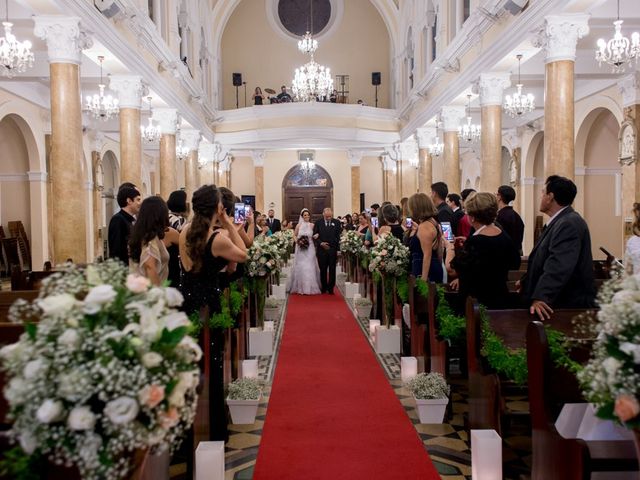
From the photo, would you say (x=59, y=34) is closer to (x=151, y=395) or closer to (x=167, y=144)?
(x=167, y=144)

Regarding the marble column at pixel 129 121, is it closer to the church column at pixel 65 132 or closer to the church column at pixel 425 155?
the church column at pixel 65 132

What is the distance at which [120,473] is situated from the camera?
6.56 feet

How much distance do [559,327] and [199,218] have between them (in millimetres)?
2559

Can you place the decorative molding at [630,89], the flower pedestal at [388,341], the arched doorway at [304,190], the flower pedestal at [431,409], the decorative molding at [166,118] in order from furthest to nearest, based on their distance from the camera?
the arched doorway at [304,190] → the decorative molding at [166,118] → the decorative molding at [630,89] → the flower pedestal at [388,341] → the flower pedestal at [431,409]

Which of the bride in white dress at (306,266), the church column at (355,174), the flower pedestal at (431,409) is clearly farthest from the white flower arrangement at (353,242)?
the church column at (355,174)

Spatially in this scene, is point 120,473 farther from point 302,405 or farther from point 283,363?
point 283,363

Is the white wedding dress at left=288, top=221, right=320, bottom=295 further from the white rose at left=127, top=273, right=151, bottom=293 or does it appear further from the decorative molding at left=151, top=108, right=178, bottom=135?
the white rose at left=127, top=273, right=151, bottom=293

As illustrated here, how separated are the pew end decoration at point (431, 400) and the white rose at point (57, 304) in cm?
355

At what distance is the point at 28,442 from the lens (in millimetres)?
1886

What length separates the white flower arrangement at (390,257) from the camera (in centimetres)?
723

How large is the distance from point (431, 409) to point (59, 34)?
22.4 ft

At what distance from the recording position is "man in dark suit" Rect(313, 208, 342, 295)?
1301 cm

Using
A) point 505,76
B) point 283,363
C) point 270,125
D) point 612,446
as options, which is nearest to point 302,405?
point 283,363

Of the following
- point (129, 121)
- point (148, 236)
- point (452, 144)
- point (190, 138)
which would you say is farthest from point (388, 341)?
point (190, 138)
